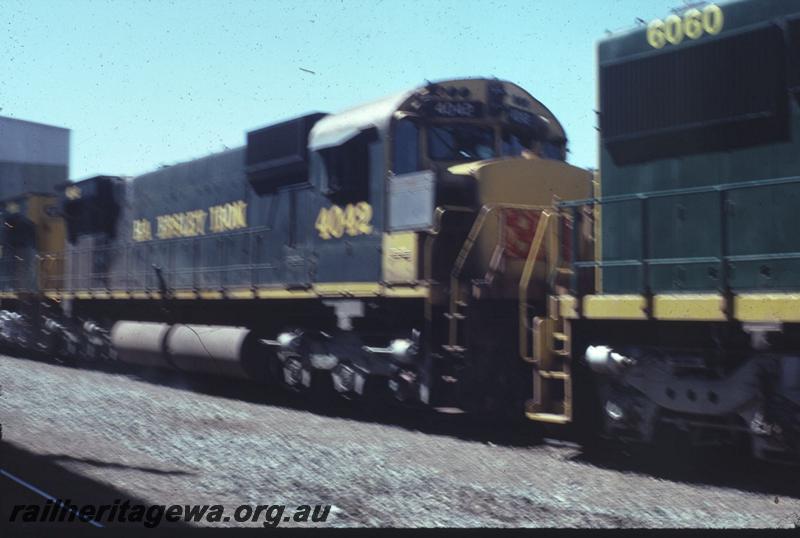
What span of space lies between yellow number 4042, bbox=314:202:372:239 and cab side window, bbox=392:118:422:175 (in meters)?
0.65

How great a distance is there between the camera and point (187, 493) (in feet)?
21.8

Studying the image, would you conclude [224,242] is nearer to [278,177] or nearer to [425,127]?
[278,177]

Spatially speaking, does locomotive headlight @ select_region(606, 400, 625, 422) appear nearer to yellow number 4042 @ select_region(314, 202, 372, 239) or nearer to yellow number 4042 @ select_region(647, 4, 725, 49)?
yellow number 4042 @ select_region(647, 4, 725, 49)

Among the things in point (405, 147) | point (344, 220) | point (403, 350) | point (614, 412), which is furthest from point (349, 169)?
point (614, 412)

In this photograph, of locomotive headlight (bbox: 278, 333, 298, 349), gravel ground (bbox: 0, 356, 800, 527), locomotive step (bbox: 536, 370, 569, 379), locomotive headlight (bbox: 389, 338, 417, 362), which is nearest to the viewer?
gravel ground (bbox: 0, 356, 800, 527)

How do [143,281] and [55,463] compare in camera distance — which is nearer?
[55,463]

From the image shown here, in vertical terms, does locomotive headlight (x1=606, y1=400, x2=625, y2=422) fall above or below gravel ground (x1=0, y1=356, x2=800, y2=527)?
above

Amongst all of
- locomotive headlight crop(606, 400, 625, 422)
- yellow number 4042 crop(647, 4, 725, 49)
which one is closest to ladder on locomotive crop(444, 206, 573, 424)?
locomotive headlight crop(606, 400, 625, 422)

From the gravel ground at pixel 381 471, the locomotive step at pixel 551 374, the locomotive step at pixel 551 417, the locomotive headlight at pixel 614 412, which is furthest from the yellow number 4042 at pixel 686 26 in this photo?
the gravel ground at pixel 381 471

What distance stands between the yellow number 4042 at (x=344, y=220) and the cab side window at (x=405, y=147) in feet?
2.13

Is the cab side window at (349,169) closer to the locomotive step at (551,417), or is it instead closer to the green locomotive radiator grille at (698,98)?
the green locomotive radiator grille at (698,98)

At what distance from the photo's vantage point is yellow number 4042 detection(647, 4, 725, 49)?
299 inches

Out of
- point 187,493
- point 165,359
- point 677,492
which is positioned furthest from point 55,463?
point 165,359

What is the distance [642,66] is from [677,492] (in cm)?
372
